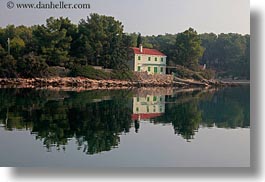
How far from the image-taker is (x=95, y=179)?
15.5ft

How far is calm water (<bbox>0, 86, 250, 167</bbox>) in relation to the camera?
4.84 m

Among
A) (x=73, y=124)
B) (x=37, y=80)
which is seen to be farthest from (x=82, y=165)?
(x=37, y=80)

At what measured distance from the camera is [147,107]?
17.5ft

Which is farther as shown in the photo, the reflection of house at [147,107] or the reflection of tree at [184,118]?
the reflection of house at [147,107]

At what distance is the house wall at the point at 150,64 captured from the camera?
17.6ft

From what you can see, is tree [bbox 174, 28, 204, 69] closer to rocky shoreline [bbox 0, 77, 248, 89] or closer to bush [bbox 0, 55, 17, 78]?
rocky shoreline [bbox 0, 77, 248, 89]

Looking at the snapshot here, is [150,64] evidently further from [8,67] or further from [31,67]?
[8,67]

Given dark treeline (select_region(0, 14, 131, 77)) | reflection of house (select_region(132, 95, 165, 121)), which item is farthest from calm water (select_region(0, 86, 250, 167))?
dark treeline (select_region(0, 14, 131, 77))

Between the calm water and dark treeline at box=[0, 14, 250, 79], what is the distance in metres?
0.27

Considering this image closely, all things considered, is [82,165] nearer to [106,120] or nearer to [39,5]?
[106,120]

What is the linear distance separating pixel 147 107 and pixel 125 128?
1.12ft

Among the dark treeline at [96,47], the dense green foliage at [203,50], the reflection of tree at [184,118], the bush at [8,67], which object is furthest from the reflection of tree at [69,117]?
the dense green foliage at [203,50]

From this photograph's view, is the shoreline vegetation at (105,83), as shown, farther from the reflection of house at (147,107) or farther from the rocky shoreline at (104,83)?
the reflection of house at (147,107)

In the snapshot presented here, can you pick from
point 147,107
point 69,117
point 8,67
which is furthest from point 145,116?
point 8,67
